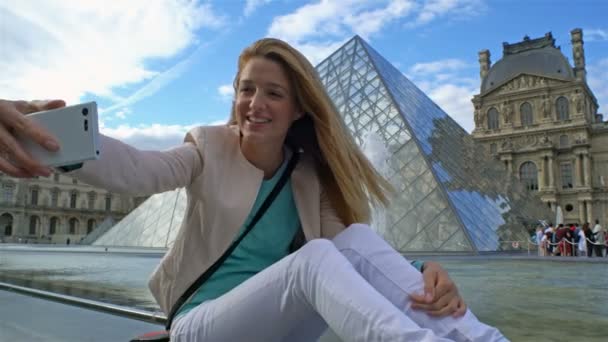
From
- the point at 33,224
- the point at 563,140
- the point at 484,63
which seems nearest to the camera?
the point at 563,140

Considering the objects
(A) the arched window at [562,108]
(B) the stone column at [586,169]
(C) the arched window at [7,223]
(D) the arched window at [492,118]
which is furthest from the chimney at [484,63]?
(C) the arched window at [7,223]

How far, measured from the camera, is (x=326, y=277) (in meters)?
1.12

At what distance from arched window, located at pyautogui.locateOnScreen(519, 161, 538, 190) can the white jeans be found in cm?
4634

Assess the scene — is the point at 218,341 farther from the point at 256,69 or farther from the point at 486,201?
the point at 486,201

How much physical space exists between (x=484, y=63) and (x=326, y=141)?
59.1 meters

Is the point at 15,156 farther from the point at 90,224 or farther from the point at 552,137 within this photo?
the point at 90,224

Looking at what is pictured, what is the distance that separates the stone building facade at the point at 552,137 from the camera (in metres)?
41.9

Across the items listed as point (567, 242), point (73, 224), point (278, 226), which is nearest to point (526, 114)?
point (567, 242)

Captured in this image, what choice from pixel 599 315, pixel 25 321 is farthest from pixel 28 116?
pixel 599 315

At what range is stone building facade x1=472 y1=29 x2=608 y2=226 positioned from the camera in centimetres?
4188

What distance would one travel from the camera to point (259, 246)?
1.49 metres

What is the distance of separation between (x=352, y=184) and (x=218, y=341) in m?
0.68

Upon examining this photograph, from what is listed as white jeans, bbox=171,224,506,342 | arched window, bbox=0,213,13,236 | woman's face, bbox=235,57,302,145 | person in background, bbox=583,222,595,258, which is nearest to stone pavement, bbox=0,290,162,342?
white jeans, bbox=171,224,506,342

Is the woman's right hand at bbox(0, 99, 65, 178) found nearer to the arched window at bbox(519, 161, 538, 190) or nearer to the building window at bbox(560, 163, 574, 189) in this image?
the arched window at bbox(519, 161, 538, 190)
